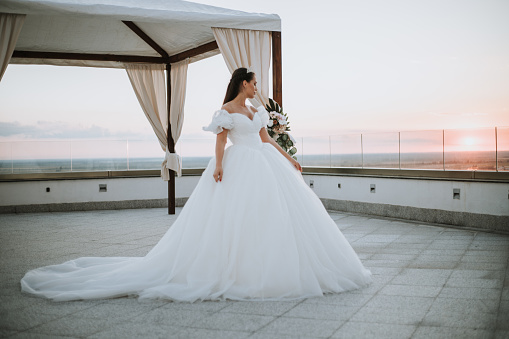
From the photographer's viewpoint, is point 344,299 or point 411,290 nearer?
point 344,299

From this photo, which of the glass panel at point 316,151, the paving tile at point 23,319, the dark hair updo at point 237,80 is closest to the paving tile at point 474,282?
the dark hair updo at point 237,80

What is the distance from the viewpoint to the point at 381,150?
8.84m

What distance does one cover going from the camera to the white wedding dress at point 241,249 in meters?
3.50

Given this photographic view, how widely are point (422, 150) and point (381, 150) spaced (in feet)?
3.02

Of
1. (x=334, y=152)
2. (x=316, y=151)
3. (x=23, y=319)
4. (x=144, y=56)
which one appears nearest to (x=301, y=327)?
(x=23, y=319)

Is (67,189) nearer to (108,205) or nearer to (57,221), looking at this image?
(108,205)

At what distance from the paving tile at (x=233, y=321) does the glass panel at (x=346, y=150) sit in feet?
20.6

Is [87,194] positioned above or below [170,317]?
above

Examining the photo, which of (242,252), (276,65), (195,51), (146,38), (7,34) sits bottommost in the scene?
(242,252)

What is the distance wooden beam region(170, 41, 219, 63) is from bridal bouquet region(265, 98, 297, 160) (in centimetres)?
182

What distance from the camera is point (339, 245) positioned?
12.5ft

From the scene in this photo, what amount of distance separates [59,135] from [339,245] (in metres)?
11.9

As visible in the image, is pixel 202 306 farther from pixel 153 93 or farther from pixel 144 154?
pixel 144 154

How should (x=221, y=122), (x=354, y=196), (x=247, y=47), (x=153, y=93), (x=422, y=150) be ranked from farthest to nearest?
(x=354, y=196)
(x=153, y=93)
(x=422, y=150)
(x=247, y=47)
(x=221, y=122)
